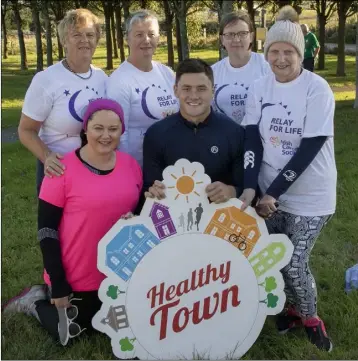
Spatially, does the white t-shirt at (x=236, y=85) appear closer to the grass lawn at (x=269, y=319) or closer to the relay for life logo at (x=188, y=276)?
the relay for life logo at (x=188, y=276)

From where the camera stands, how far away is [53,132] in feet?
10.9

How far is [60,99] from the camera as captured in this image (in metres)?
3.19

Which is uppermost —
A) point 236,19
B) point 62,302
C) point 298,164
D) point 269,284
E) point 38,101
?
point 236,19

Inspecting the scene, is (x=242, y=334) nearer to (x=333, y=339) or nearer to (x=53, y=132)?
(x=333, y=339)

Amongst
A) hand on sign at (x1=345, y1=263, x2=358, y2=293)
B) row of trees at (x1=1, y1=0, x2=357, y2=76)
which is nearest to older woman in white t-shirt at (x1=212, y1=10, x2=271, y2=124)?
hand on sign at (x1=345, y1=263, x2=358, y2=293)

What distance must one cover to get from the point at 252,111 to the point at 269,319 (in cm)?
138

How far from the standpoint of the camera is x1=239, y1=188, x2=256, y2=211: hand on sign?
9.61 ft

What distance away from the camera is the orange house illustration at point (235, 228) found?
9.64 ft

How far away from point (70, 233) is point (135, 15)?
1.35 m

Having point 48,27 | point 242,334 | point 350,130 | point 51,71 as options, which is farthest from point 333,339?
point 48,27

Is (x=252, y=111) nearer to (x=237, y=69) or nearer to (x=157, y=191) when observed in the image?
(x=237, y=69)

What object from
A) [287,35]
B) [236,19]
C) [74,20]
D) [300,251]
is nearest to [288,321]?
[300,251]

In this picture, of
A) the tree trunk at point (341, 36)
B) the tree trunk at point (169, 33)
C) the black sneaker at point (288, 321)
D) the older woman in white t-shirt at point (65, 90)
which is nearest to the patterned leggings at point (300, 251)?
the black sneaker at point (288, 321)

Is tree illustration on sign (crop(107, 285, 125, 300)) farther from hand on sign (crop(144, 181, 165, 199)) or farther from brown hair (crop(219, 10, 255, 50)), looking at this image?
brown hair (crop(219, 10, 255, 50))
